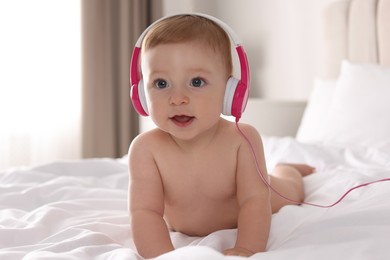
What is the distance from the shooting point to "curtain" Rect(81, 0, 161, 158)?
143 inches

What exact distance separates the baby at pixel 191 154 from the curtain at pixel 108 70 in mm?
2609

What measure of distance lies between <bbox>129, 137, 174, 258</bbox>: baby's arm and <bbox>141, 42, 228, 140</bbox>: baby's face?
12 cm

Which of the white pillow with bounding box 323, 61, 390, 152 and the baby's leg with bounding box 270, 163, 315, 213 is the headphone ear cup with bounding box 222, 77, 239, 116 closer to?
the baby's leg with bounding box 270, 163, 315, 213

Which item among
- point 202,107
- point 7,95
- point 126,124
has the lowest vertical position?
point 126,124

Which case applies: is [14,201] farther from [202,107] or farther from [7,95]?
[7,95]

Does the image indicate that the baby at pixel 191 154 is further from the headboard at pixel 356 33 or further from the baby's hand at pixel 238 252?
the headboard at pixel 356 33

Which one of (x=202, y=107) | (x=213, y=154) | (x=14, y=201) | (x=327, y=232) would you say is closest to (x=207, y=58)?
(x=202, y=107)

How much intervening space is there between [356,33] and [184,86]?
1.84 m

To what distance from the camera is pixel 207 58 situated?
0.99 meters

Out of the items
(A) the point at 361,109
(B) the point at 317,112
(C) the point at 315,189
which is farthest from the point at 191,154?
(B) the point at 317,112

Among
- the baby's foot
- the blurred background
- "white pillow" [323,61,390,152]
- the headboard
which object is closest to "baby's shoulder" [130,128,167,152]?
the baby's foot

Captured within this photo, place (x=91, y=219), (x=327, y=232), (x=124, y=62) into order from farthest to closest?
(x=124, y=62) → (x=91, y=219) → (x=327, y=232)

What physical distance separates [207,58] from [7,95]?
2732 millimetres

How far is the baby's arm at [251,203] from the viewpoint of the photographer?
3.10ft
